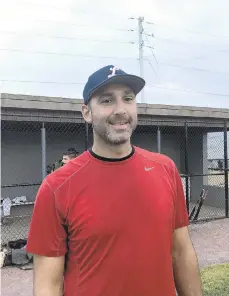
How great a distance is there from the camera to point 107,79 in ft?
4.85

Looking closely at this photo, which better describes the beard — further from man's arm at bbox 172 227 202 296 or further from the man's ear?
man's arm at bbox 172 227 202 296

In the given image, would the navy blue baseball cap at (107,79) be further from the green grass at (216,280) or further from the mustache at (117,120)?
the green grass at (216,280)

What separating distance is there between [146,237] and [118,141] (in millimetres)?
413

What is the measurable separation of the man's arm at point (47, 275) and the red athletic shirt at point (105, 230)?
1.4 inches

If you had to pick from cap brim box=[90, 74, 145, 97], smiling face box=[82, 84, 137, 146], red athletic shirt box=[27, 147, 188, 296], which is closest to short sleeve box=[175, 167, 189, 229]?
red athletic shirt box=[27, 147, 188, 296]

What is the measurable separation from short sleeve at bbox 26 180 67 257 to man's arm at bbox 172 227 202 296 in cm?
56

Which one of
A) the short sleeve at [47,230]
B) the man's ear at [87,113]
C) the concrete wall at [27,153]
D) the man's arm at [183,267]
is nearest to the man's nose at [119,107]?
the man's ear at [87,113]

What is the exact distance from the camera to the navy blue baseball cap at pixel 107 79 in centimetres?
149

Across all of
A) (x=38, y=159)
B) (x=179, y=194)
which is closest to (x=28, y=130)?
(x=38, y=159)

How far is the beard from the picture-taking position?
1.49 m

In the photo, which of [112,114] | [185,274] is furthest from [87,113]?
[185,274]

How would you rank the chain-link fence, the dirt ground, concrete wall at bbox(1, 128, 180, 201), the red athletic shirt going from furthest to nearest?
concrete wall at bbox(1, 128, 180, 201), the chain-link fence, the dirt ground, the red athletic shirt

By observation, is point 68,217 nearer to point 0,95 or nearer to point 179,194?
point 179,194

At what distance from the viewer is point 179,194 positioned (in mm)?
1677
